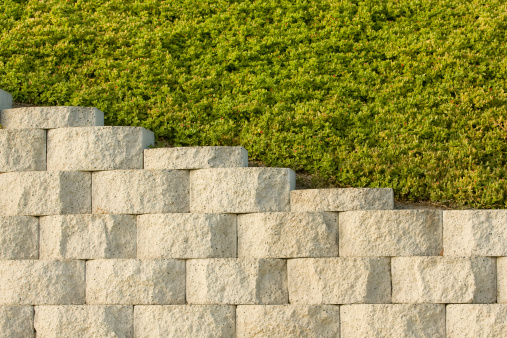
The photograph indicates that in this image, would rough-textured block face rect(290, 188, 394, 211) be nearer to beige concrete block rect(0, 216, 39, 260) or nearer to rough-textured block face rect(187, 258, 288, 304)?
rough-textured block face rect(187, 258, 288, 304)

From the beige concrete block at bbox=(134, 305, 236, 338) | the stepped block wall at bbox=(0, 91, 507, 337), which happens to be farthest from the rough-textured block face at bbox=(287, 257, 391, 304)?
the beige concrete block at bbox=(134, 305, 236, 338)

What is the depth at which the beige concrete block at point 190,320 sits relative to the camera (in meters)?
5.79

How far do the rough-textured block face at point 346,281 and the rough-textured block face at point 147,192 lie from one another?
5.26 feet

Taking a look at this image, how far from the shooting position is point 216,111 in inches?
290

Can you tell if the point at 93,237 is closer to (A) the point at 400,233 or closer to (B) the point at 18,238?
(B) the point at 18,238

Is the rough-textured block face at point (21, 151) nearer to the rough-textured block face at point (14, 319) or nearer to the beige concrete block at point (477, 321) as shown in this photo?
the rough-textured block face at point (14, 319)

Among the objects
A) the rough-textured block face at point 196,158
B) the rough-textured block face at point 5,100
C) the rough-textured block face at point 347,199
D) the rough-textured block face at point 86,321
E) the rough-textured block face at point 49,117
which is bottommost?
the rough-textured block face at point 86,321

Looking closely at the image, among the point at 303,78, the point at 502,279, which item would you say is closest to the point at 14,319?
the point at 303,78

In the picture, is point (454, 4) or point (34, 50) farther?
point (454, 4)

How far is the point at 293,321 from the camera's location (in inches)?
225

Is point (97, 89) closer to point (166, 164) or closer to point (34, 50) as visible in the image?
point (34, 50)

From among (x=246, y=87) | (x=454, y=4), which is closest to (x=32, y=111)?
(x=246, y=87)

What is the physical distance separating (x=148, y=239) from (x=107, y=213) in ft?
1.87

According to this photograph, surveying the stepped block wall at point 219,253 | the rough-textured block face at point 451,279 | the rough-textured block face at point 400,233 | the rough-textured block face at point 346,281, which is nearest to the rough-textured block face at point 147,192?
the stepped block wall at point 219,253
